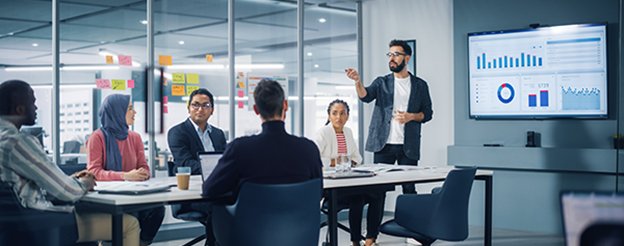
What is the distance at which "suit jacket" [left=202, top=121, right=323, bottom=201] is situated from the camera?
213 centimetres

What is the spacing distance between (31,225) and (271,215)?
41.3 inches

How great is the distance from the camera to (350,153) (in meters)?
4.07

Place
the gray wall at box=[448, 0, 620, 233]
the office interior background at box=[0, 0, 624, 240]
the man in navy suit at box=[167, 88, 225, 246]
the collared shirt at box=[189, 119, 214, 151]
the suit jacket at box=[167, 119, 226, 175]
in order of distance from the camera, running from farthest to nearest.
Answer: the gray wall at box=[448, 0, 620, 233], the office interior background at box=[0, 0, 624, 240], the collared shirt at box=[189, 119, 214, 151], the suit jacket at box=[167, 119, 226, 175], the man in navy suit at box=[167, 88, 225, 246]

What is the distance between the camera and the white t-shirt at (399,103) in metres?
4.18

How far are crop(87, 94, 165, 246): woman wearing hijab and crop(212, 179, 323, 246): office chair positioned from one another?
1.01m

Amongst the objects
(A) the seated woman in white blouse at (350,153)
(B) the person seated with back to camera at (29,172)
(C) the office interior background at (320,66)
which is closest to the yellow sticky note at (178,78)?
(C) the office interior background at (320,66)

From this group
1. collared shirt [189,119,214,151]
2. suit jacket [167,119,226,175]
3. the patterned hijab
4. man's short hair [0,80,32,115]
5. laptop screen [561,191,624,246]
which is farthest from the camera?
collared shirt [189,119,214,151]

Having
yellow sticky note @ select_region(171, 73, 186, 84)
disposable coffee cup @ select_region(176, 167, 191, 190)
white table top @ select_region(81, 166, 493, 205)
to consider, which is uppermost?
yellow sticky note @ select_region(171, 73, 186, 84)

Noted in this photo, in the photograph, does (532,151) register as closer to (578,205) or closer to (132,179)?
(132,179)

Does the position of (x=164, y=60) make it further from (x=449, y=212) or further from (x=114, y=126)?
(x=449, y=212)

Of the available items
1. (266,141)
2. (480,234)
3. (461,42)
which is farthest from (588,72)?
(266,141)

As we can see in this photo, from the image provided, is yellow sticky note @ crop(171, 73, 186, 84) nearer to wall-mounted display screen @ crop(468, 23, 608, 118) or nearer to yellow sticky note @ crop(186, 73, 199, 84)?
yellow sticky note @ crop(186, 73, 199, 84)

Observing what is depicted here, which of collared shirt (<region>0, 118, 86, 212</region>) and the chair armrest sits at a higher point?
collared shirt (<region>0, 118, 86, 212</region>)

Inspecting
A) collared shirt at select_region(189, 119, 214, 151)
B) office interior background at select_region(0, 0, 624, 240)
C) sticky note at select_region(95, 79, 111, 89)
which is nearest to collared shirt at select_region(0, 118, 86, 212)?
collared shirt at select_region(189, 119, 214, 151)
